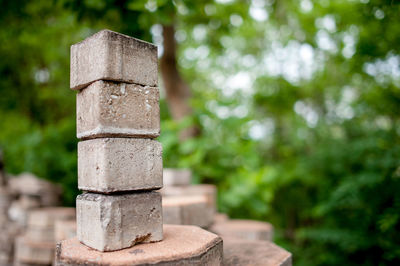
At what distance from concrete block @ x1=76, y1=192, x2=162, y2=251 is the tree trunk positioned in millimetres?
4347

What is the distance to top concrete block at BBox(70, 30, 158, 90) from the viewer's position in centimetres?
209

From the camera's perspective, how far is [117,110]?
84.0 inches

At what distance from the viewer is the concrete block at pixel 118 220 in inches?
79.8

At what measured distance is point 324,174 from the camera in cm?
655

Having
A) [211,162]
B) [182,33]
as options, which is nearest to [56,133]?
[211,162]

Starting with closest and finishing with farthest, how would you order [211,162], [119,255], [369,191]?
[119,255] → [369,191] → [211,162]

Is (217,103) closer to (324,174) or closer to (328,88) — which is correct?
(324,174)

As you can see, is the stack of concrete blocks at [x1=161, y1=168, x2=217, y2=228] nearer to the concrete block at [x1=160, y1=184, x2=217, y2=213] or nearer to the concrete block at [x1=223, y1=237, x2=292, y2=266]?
the concrete block at [x1=160, y1=184, x2=217, y2=213]

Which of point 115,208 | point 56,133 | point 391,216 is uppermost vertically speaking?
point 56,133

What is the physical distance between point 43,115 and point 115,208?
28.0 feet

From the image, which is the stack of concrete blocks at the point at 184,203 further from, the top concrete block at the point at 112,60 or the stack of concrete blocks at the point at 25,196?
the stack of concrete blocks at the point at 25,196

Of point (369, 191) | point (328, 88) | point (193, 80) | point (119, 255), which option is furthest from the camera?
point (193, 80)

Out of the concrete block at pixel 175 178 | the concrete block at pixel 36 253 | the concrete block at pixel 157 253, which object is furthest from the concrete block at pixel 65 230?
the concrete block at pixel 157 253

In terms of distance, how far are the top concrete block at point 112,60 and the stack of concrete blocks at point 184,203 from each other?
146 cm
